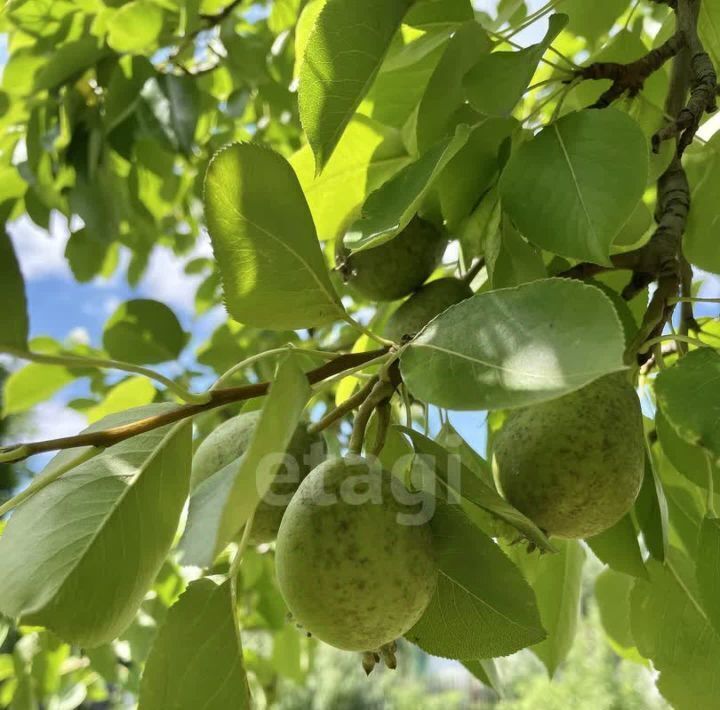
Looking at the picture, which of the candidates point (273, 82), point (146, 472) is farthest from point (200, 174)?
point (146, 472)

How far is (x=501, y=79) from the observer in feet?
2.60

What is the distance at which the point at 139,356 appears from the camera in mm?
1501

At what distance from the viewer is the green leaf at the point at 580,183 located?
708 mm

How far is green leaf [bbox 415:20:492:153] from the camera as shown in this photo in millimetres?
833

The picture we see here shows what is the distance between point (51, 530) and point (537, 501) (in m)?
0.40

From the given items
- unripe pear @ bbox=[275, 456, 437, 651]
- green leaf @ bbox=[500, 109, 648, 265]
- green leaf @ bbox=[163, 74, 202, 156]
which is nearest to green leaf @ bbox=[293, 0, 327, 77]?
green leaf @ bbox=[500, 109, 648, 265]

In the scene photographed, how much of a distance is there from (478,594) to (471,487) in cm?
11

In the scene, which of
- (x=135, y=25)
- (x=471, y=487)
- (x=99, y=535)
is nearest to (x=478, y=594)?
(x=471, y=487)

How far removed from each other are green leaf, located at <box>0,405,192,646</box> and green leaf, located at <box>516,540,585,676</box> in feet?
1.79

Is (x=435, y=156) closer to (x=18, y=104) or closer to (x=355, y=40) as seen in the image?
(x=355, y=40)

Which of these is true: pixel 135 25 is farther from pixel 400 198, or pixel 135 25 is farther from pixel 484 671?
pixel 484 671

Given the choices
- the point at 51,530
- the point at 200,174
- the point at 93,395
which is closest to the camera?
the point at 51,530

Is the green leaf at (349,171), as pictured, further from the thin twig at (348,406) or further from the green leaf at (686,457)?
the green leaf at (686,457)

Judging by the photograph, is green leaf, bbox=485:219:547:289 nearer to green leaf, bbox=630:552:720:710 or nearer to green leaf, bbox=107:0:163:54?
green leaf, bbox=630:552:720:710
